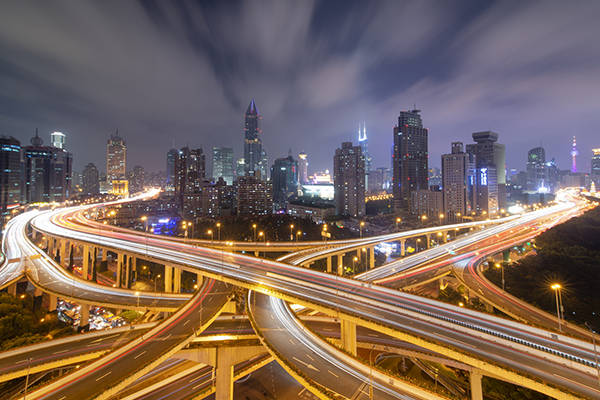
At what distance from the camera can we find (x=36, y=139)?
151 m

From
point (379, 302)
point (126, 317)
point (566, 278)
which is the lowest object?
point (126, 317)

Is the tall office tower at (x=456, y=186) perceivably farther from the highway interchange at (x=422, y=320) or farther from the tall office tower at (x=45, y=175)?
the tall office tower at (x=45, y=175)

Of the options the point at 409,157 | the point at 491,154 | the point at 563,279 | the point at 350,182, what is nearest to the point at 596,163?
the point at 491,154

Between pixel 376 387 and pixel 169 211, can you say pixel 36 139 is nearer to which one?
pixel 169 211

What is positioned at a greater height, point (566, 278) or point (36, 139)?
point (36, 139)

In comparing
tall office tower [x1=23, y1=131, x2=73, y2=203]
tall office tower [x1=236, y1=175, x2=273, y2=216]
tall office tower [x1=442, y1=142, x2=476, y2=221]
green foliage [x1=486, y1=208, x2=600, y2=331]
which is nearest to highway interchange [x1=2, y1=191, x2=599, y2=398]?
green foliage [x1=486, y1=208, x2=600, y2=331]

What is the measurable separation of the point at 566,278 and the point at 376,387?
35953 mm

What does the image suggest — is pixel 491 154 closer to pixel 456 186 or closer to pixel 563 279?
pixel 456 186

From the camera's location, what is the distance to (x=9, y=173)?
9475 centimetres

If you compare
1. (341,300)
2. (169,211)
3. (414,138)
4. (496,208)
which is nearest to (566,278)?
(341,300)

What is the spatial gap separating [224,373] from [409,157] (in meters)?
178

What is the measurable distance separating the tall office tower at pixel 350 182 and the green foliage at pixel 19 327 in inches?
4323

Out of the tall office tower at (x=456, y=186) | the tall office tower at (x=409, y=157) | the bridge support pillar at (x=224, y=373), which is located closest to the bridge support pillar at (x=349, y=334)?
the bridge support pillar at (x=224, y=373)

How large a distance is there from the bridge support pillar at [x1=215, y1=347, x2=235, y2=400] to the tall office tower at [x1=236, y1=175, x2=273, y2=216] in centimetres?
9633
